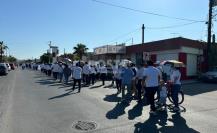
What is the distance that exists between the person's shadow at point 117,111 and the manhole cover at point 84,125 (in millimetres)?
1088

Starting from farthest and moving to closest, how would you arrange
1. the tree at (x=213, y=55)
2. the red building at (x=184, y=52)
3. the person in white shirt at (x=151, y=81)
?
the tree at (x=213, y=55) → the red building at (x=184, y=52) → the person in white shirt at (x=151, y=81)

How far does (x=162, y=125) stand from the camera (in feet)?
30.8

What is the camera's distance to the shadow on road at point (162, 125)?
28.4 ft

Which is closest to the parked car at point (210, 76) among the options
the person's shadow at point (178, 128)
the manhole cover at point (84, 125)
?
the person's shadow at point (178, 128)

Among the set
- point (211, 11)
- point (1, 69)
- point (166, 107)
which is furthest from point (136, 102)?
point (1, 69)

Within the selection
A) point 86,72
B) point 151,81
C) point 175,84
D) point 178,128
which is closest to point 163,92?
point 175,84

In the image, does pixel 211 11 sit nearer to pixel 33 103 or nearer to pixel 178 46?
pixel 178 46

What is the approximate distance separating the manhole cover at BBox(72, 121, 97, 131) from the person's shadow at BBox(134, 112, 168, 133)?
117 cm

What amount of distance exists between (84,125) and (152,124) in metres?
1.90

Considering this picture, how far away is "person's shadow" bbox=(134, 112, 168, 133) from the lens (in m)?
8.69

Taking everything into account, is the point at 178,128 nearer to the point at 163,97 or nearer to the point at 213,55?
the point at 163,97

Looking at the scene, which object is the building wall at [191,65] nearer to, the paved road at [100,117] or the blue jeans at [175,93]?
the paved road at [100,117]

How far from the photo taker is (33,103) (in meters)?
13.6

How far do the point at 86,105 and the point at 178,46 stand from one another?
1934 cm
